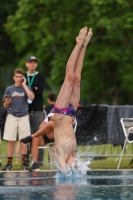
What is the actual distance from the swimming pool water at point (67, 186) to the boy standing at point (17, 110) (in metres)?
2.11

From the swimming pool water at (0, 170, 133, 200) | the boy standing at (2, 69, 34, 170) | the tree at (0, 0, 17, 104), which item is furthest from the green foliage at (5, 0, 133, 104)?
the swimming pool water at (0, 170, 133, 200)

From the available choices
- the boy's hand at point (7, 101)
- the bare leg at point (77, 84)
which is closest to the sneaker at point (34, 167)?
the boy's hand at point (7, 101)

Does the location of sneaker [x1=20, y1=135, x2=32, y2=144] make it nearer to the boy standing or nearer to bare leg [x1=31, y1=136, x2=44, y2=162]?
bare leg [x1=31, y1=136, x2=44, y2=162]

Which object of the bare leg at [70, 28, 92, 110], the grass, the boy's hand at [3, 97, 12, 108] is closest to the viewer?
the bare leg at [70, 28, 92, 110]

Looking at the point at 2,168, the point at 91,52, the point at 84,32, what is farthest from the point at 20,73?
the point at 91,52

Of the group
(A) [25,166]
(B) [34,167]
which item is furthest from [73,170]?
(A) [25,166]

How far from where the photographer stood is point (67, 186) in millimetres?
12359

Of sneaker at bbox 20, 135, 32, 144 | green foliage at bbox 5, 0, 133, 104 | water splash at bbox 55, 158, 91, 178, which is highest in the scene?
green foliage at bbox 5, 0, 133, 104

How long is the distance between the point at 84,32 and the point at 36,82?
3813 mm

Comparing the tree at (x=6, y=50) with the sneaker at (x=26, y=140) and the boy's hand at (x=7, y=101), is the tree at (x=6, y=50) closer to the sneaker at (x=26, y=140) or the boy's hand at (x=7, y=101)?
the boy's hand at (x=7, y=101)

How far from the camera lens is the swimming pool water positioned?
35.8 feet

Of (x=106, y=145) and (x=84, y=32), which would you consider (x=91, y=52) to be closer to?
(x=106, y=145)

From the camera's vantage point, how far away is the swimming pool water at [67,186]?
1092 centimetres

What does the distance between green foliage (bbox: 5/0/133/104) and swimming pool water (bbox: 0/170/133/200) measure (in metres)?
27.1
